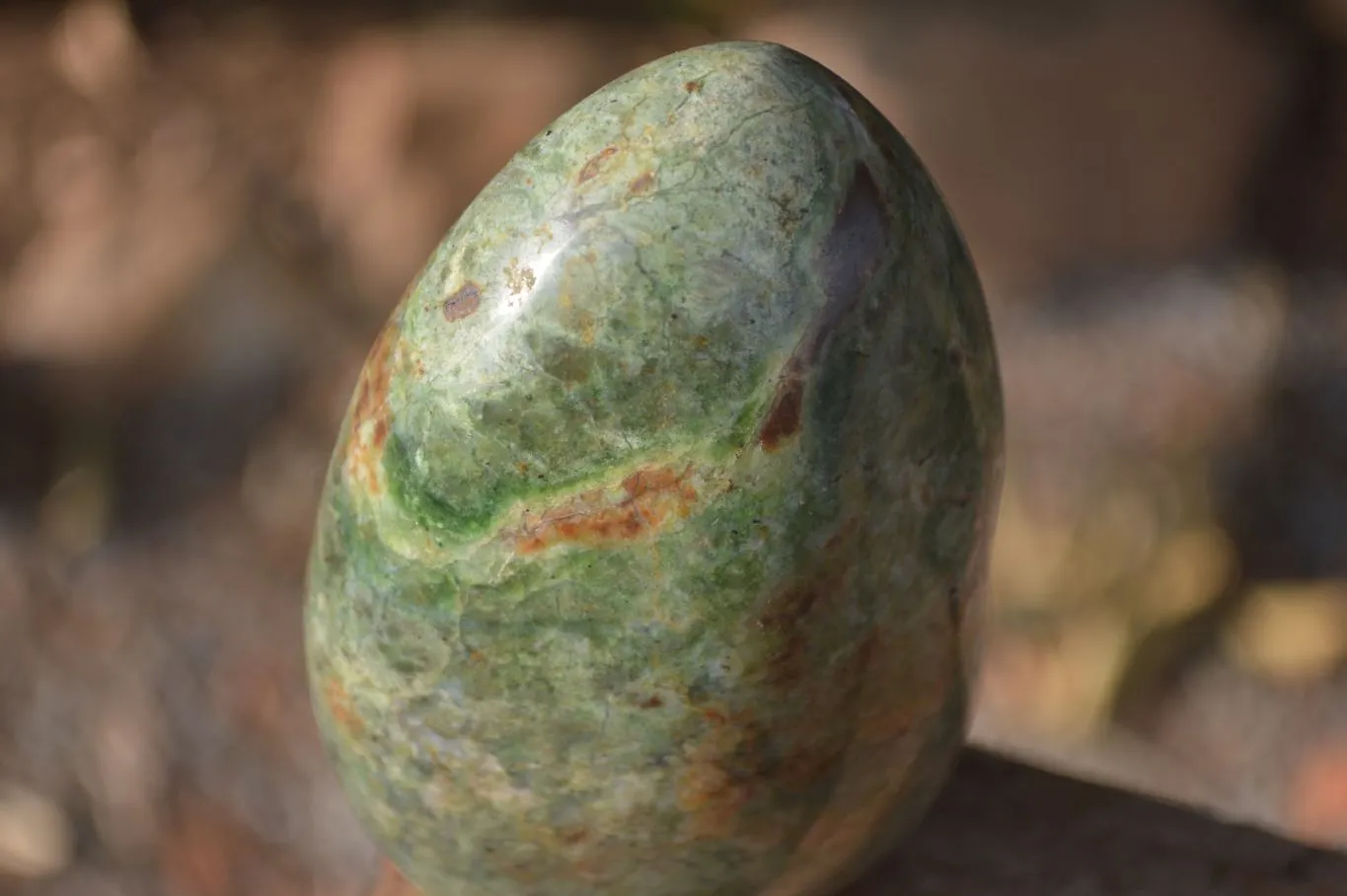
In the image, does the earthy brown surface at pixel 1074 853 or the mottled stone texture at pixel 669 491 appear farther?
the earthy brown surface at pixel 1074 853

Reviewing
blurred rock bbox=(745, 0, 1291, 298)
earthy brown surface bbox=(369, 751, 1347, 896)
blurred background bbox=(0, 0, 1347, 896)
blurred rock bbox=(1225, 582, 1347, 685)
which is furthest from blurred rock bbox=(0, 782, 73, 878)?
blurred rock bbox=(1225, 582, 1347, 685)

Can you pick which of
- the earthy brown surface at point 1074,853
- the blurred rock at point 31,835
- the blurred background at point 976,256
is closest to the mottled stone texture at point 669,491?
the earthy brown surface at point 1074,853

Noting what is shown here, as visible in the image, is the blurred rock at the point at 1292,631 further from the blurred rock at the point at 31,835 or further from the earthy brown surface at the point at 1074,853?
the blurred rock at the point at 31,835

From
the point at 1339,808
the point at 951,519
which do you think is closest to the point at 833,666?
the point at 951,519

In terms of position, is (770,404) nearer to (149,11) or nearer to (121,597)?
(121,597)

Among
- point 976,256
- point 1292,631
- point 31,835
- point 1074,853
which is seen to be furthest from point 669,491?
point 976,256
